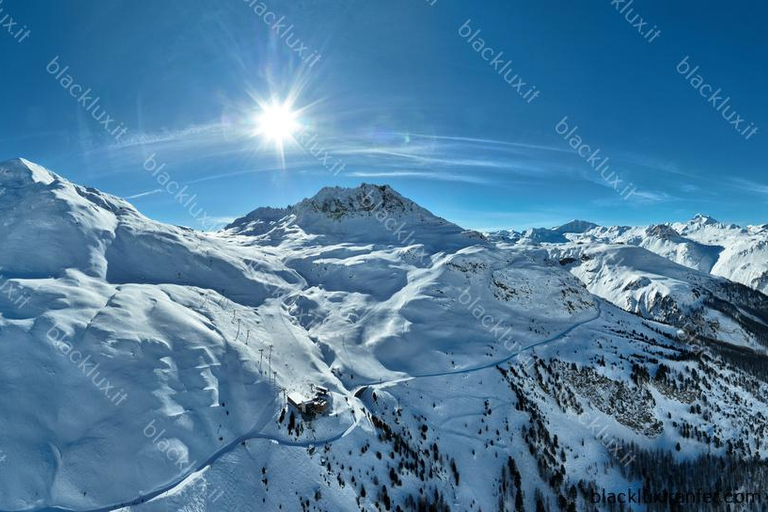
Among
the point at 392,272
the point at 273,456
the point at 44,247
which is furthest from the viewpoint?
the point at 392,272

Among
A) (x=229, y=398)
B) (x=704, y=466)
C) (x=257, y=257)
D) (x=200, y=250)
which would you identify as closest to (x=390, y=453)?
(x=229, y=398)

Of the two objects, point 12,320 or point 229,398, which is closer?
point 12,320

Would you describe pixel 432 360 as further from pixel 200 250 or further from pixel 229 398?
pixel 200 250

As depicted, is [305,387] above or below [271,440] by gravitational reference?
above

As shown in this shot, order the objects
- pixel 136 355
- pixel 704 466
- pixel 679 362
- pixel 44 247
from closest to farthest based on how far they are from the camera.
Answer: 1. pixel 136 355
2. pixel 44 247
3. pixel 704 466
4. pixel 679 362

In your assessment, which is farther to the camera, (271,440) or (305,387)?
(305,387)

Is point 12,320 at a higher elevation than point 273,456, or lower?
higher

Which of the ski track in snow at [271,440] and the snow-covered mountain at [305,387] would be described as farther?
the snow-covered mountain at [305,387]

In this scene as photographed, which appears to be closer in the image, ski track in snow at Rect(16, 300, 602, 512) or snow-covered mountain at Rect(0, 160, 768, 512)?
ski track in snow at Rect(16, 300, 602, 512)
